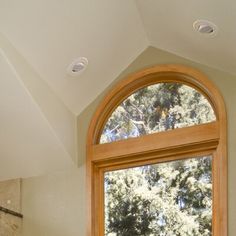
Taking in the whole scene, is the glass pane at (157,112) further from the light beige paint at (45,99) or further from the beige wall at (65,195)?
the light beige paint at (45,99)

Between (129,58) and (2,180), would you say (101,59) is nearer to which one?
(129,58)

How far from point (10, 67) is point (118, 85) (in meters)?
1.12

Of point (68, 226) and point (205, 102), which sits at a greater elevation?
point (205, 102)

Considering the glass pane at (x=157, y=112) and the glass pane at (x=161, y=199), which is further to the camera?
the glass pane at (x=157, y=112)

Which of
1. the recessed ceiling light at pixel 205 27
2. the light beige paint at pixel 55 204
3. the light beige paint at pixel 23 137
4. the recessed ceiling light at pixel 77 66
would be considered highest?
the recessed ceiling light at pixel 205 27

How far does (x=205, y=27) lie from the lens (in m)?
3.29

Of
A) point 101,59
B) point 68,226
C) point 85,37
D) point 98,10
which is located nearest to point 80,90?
point 101,59

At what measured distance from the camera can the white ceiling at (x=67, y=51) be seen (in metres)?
3.30

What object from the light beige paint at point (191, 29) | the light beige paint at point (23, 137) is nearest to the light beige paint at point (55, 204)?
the light beige paint at point (23, 137)

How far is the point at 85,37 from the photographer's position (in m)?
3.69

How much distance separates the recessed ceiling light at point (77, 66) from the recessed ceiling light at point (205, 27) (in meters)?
0.98

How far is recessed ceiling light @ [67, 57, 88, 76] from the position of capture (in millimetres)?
3848

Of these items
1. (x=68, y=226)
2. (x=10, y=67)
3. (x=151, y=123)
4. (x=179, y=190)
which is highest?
(x=10, y=67)

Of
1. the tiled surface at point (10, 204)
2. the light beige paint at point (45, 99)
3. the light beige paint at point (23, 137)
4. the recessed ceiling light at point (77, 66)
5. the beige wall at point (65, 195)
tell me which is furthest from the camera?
the tiled surface at point (10, 204)
